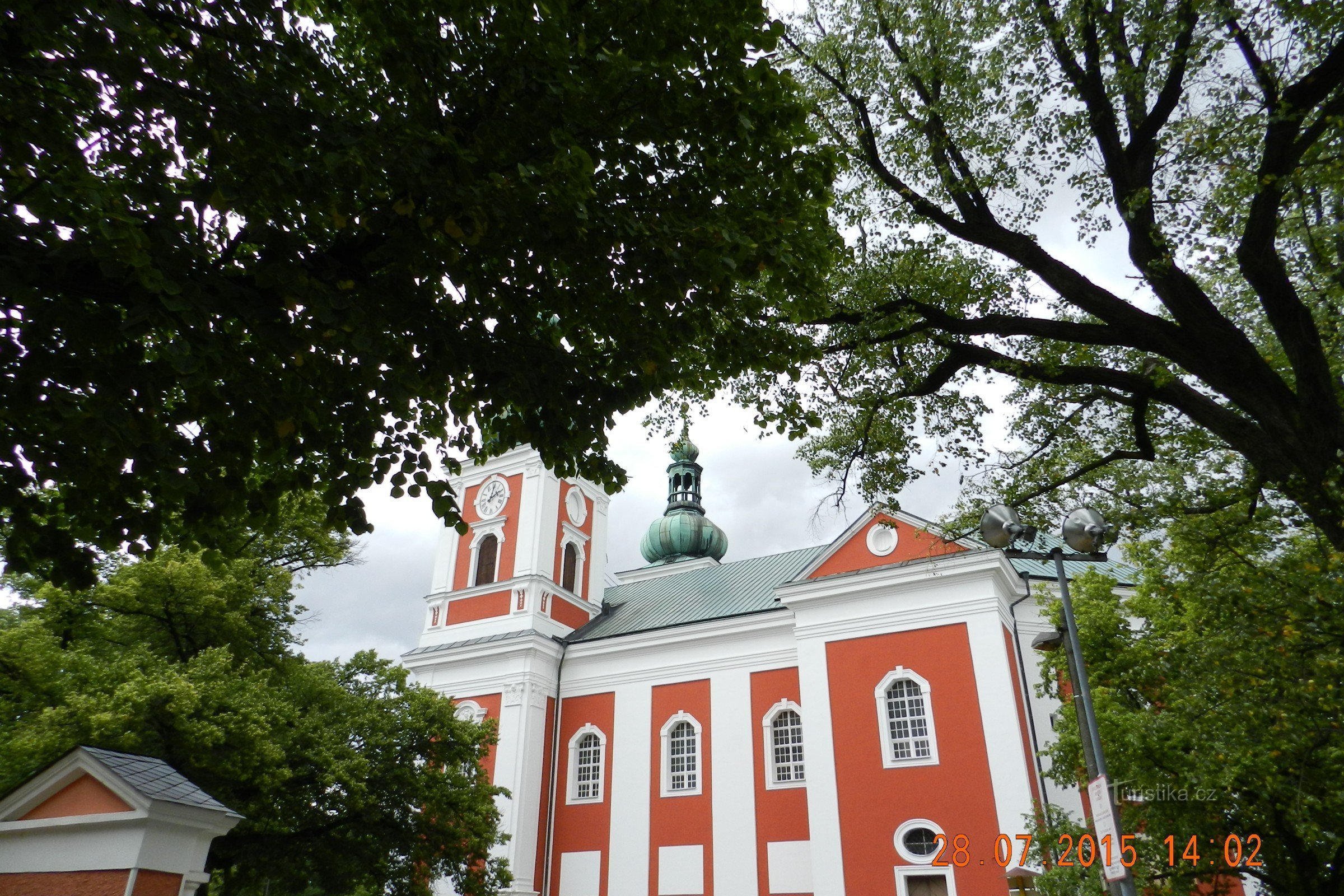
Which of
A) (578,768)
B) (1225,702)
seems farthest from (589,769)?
(1225,702)

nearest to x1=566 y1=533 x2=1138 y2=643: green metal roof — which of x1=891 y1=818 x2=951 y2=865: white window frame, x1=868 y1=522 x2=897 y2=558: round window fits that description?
x1=868 y1=522 x2=897 y2=558: round window

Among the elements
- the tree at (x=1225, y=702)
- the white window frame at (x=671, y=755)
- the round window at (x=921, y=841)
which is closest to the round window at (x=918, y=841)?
the round window at (x=921, y=841)

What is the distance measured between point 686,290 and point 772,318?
5.41 ft

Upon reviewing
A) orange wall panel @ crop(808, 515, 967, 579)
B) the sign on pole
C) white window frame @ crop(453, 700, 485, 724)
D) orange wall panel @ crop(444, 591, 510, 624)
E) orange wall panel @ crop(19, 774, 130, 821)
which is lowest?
the sign on pole

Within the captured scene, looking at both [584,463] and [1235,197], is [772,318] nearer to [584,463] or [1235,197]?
[584,463]

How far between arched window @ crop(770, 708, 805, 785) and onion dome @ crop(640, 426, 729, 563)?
14.1m

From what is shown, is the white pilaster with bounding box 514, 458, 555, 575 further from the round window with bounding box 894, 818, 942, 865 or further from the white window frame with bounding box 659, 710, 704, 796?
the round window with bounding box 894, 818, 942, 865

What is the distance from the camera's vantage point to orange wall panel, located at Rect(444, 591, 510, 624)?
26.0m

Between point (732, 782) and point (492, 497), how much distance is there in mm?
12049

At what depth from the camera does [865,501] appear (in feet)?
33.5

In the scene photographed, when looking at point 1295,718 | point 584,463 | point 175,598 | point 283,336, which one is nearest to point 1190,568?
point 1295,718

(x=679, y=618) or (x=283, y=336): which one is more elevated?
(x=679, y=618)

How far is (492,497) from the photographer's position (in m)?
28.4

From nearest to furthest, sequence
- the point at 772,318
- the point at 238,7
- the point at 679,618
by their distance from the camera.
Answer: the point at 238,7
the point at 772,318
the point at 679,618
